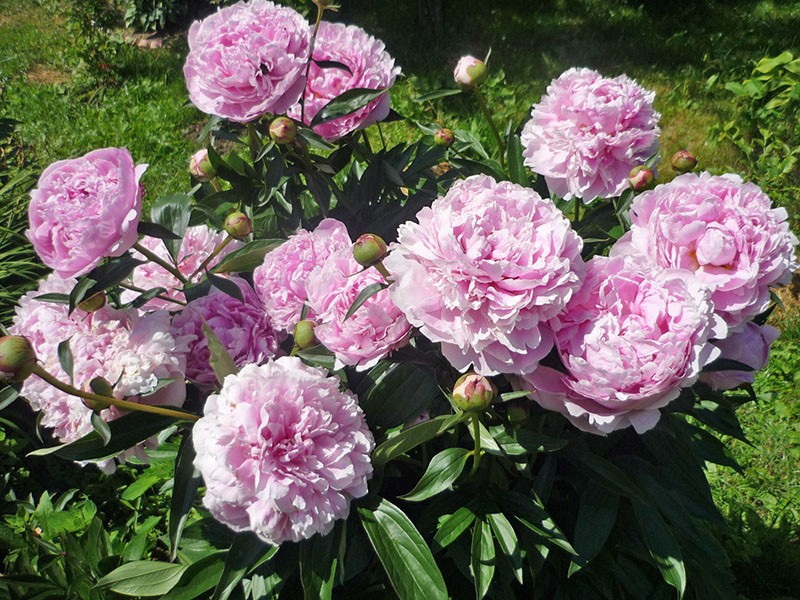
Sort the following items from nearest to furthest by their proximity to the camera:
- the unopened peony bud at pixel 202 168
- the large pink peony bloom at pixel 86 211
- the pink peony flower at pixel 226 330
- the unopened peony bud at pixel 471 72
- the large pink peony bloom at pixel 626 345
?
the large pink peony bloom at pixel 626 345 → the large pink peony bloom at pixel 86 211 → the pink peony flower at pixel 226 330 → the unopened peony bud at pixel 202 168 → the unopened peony bud at pixel 471 72

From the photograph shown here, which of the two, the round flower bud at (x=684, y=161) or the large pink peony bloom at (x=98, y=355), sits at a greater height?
the round flower bud at (x=684, y=161)

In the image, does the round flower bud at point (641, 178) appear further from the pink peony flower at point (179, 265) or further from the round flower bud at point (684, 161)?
the pink peony flower at point (179, 265)

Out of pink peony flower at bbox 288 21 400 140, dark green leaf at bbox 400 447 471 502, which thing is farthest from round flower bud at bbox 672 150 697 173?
dark green leaf at bbox 400 447 471 502

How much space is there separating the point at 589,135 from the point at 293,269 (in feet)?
1.63

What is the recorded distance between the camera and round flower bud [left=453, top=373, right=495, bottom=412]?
829mm

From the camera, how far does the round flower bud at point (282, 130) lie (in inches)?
40.4

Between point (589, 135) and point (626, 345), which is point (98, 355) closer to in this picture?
point (626, 345)

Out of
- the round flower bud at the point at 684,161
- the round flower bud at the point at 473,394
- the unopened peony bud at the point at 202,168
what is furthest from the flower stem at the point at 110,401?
the round flower bud at the point at 684,161

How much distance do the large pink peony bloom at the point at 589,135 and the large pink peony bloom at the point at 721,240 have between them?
0.22 meters

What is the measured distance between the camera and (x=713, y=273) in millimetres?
894

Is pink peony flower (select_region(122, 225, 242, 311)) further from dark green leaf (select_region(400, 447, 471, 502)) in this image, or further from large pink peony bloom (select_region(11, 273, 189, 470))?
dark green leaf (select_region(400, 447, 471, 502))

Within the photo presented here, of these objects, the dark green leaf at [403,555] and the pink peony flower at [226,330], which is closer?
the dark green leaf at [403,555]

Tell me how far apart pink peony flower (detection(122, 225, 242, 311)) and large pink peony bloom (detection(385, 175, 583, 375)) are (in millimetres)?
430

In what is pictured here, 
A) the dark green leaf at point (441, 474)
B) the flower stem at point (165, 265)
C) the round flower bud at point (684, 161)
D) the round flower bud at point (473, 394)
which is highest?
the round flower bud at point (684, 161)
